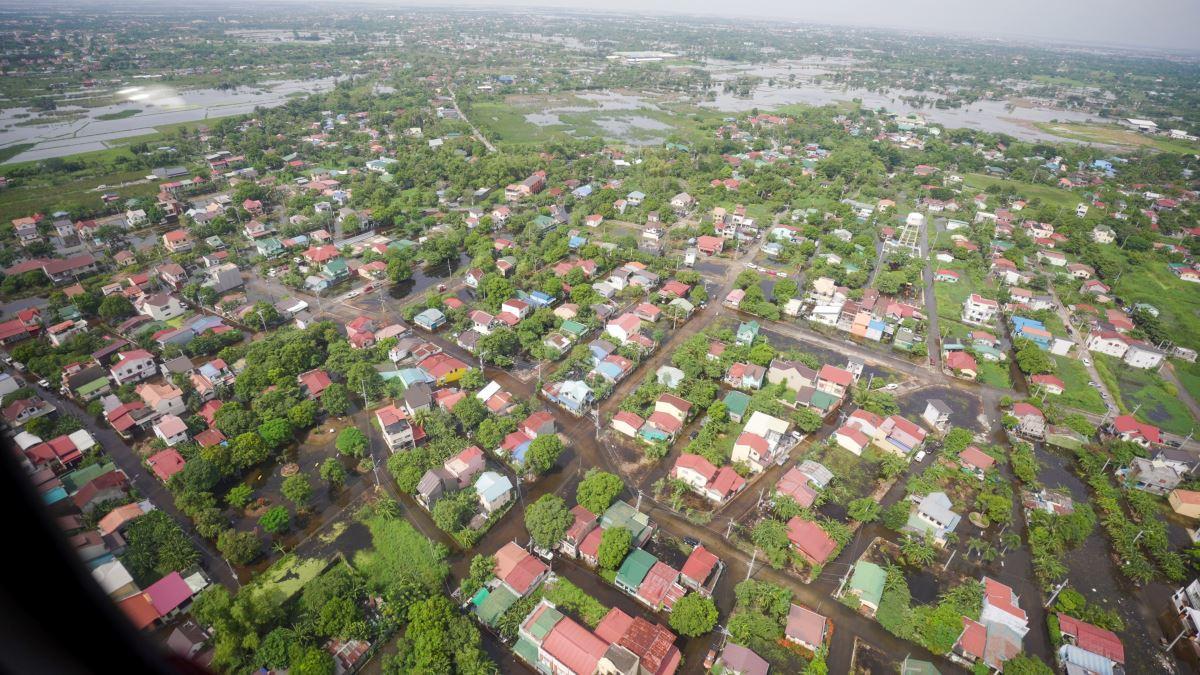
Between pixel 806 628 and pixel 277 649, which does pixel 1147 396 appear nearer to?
pixel 806 628

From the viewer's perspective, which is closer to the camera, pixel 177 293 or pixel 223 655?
pixel 223 655

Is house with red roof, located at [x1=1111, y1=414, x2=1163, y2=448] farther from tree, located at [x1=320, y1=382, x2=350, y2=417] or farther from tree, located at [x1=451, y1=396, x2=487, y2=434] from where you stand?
tree, located at [x1=320, y1=382, x2=350, y2=417]

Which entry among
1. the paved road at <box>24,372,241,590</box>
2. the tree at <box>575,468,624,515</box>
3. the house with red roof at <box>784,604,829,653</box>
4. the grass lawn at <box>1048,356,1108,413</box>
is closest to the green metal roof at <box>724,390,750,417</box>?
the tree at <box>575,468,624,515</box>

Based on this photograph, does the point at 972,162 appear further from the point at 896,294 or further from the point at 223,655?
the point at 223,655

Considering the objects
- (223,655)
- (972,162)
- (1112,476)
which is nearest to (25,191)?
(223,655)

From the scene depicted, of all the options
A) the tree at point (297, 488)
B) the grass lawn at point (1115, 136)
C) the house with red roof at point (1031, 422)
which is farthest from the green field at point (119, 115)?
the grass lawn at point (1115, 136)
